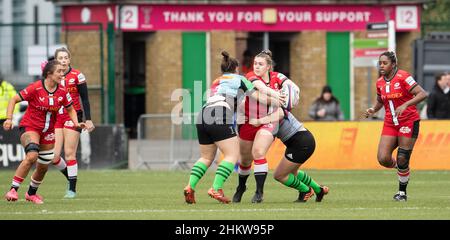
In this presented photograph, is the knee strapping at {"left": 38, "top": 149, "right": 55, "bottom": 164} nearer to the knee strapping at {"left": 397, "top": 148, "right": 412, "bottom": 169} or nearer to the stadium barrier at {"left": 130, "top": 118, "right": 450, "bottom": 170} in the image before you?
the knee strapping at {"left": 397, "top": 148, "right": 412, "bottom": 169}

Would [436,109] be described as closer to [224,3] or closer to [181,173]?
[181,173]

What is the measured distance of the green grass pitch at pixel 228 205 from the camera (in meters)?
14.6

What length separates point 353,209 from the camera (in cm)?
1531

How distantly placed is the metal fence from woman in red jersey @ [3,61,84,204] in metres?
10.3

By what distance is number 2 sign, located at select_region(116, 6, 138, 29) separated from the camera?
36.4 metres

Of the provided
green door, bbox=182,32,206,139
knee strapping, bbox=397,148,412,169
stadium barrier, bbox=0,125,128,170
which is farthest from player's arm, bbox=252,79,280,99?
green door, bbox=182,32,206,139

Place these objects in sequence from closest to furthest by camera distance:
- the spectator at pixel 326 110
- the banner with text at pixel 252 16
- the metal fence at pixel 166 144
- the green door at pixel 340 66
A: the metal fence at pixel 166 144 < the spectator at pixel 326 110 < the banner with text at pixel 252 16 < the green door at pixel 340 66

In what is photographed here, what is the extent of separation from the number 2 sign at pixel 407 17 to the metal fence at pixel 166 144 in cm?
1153

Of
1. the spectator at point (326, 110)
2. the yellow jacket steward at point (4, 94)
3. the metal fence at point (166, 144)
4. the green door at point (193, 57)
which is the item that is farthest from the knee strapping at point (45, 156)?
the green door at point (193, 57)

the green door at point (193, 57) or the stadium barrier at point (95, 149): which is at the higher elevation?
the green door at point (193, 57)

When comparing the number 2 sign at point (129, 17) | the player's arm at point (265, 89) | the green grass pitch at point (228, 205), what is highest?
the number 2 sign at point (129, 17)

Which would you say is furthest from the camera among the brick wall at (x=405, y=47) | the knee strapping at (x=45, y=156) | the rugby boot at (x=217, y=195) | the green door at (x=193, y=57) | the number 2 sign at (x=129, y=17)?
the brick wall at (x=405, y=47)

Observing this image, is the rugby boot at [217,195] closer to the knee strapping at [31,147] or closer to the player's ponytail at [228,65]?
the player's ponytail at [228,65]
